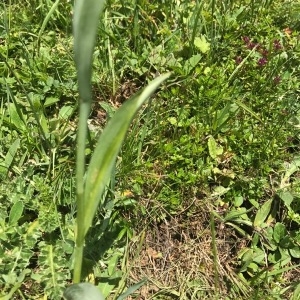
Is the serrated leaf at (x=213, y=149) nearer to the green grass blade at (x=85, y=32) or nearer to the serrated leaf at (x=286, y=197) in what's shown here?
the serrated leaf at (x=286, y=197)

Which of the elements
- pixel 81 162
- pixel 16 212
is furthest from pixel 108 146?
pixel 16 212

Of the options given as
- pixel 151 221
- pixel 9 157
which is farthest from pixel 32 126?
pixel 151 221

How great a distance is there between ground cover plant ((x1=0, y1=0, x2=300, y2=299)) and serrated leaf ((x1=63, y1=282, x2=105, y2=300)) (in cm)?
25

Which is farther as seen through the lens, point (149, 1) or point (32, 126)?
point (149, 1)

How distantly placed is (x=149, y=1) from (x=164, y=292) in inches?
47.6

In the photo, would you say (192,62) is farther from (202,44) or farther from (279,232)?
(279,232)

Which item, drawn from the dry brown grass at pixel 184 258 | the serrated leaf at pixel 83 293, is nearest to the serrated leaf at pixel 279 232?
the dry brown grass at pixel 184 258

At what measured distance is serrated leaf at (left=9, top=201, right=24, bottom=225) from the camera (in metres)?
1.46

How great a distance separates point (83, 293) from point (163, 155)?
27.1 inches

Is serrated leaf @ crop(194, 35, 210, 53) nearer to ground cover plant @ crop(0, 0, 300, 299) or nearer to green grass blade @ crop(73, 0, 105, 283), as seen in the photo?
ground cover plant @ crop(0, 0, 300, 299)

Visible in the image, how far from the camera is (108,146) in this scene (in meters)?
1.01

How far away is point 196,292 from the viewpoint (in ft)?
5.06

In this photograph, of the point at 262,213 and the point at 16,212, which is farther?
the point at 262,213

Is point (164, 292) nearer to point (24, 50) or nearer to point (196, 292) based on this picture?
point (196, 292)
